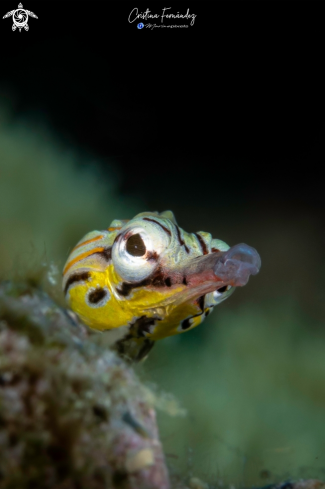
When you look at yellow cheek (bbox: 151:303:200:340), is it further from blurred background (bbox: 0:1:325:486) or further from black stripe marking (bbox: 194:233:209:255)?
black stripe marking (bbox: 194:233:209:255)

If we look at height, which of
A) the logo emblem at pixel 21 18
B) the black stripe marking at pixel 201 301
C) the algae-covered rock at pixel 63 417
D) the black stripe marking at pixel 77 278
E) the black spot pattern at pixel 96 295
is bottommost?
the algae-covered rock at pixel 63 417

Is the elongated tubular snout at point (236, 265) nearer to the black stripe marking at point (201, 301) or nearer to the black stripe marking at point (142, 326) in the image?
the black stripe marking at point (201, 301)

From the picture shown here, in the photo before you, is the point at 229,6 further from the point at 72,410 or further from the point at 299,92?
the point at 72,410

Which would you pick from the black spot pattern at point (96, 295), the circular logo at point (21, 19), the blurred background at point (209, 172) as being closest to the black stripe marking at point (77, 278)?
the black spot pattern at point (96, 295)

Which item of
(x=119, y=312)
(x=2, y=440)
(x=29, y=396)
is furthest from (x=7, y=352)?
(x=119, y=312)

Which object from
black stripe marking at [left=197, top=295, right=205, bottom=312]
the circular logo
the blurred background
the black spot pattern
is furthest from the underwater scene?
the circular logo

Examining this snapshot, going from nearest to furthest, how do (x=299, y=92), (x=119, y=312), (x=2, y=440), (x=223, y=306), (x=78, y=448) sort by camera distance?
(x=2, y=440)
(x=78, y=448)
(x=119, y=312)
(x=223, y=306)
(x=299, y=92)

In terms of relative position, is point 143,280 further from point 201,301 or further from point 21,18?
point 21,18
